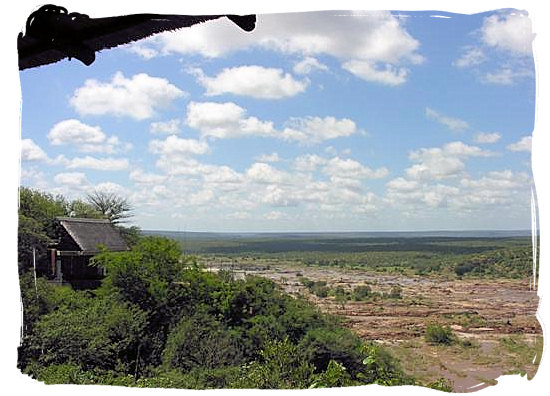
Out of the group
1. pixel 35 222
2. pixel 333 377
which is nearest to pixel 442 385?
pixel 333 377

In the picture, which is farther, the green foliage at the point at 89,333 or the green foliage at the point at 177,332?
the green foliage at the point at 89,333

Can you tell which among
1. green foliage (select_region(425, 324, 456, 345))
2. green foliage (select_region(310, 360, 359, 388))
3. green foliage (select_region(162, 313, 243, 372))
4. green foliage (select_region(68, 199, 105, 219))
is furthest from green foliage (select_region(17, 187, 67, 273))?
green foliage (select_region(425, 324, 456, 345))

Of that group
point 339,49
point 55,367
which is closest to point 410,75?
point 339,49

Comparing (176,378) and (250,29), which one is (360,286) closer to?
(176,378)

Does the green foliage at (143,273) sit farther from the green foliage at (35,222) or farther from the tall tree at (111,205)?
the green foliage at (35,222)

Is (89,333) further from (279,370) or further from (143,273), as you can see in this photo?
(279,370)

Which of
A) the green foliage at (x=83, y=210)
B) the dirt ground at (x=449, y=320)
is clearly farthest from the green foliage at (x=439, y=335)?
the green foliage at (x=83, y=210)

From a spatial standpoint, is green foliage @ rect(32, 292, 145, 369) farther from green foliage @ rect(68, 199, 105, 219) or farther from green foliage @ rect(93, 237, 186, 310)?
green foliage @ rect(68, 199, 105, 219)
